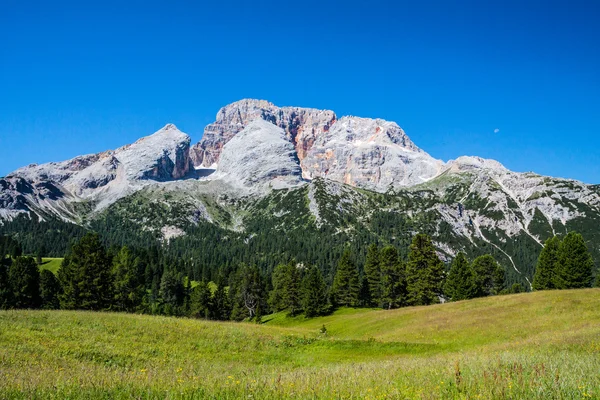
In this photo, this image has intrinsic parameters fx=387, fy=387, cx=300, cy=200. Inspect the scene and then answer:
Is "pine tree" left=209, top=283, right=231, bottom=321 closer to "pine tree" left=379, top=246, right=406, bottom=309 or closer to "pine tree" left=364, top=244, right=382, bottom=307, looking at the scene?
"pine tree" left=364, top=244, right=382, bottom=307

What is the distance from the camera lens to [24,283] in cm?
7650

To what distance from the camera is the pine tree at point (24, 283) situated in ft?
248

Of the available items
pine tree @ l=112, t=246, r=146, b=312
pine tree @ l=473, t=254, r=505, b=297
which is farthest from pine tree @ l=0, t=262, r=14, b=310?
pine tree @ l=473, t=254, r=505, b=297

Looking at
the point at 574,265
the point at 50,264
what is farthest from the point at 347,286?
the point at 50,264

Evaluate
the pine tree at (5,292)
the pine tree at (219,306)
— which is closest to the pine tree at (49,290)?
the pine tree at (5,292)

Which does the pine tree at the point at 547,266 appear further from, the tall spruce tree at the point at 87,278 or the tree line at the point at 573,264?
the tall spruce tree at the point at 87,278

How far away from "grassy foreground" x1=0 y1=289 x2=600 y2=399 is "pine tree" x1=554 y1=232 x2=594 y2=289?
27846 millimetres

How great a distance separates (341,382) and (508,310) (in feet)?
125

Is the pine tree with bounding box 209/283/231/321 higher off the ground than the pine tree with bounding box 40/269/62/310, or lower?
lower

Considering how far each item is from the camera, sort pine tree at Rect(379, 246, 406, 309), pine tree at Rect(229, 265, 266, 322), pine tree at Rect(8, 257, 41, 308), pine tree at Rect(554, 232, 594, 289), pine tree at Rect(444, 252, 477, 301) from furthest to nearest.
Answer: pine tree at Rect(229, 265, 266, 322), pine tree at Rect(8, 257, 41, 308), pine tree at Rect(379, 246, 406, 309), pine tree at Rect(444, 252, 477, 301), pine tree at Rect(554, 232, 594, 289)

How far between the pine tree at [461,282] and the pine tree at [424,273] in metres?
→ 4.44

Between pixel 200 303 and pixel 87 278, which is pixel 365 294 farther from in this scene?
pixel 87 278

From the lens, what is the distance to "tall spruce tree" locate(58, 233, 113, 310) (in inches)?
2162

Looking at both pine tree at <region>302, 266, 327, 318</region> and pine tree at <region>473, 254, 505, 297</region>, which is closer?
pine tree at <region>302, 266, 327, 318</region>
